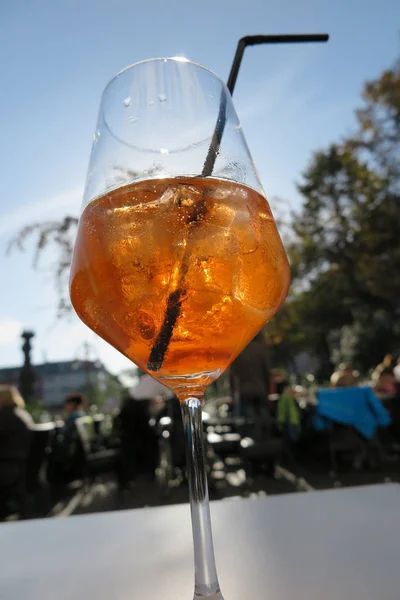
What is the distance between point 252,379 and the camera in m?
5.78

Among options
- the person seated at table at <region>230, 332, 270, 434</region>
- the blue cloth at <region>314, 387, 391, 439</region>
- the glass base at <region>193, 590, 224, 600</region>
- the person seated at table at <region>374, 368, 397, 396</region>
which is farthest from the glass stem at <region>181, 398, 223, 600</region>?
the person seated at table at <region>374, 368, 397, 396</region>

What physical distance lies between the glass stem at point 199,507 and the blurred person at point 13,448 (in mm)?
5215

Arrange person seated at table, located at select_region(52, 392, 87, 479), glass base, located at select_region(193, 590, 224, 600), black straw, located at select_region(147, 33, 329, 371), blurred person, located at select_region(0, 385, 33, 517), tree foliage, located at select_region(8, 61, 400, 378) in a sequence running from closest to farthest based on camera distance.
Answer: glass base, located at select_region(193, 590, 224, 600)
black straw, located at select_region(147, 33, 329, 371)
blurred person, located at select_region(0, 385, 33, 517)
person seated at table, located at select_region(52, 392, 87, 479)
tree foliage, located at select_region(8, 61, 400, 378)

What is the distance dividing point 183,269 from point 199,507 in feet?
0.98

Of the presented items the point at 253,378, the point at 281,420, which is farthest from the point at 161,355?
the point at 281,420

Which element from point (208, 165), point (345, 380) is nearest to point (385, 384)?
point (345, 380)

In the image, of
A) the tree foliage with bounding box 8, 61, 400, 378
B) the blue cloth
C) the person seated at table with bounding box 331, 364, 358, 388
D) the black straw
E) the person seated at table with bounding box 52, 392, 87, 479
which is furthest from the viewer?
the tree foliage with bounding box 8, 61, 400, 378

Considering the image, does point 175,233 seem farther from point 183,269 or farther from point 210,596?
Result: point 210,596

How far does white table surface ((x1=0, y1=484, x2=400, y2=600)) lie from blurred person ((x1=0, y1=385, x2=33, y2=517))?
4.60 metres

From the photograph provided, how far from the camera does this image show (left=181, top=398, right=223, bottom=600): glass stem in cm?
52

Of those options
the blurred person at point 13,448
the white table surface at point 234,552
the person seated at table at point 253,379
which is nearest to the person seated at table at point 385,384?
the person seated at table at point 253,379

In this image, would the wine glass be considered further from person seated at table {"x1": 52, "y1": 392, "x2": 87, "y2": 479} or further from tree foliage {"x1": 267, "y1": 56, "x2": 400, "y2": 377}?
tree foliage {"x1": 267, "y1": 56, "x2": 400, "y2": 377}

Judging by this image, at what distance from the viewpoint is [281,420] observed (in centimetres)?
653

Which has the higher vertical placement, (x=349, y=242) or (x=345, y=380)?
(x=349, y=242)
